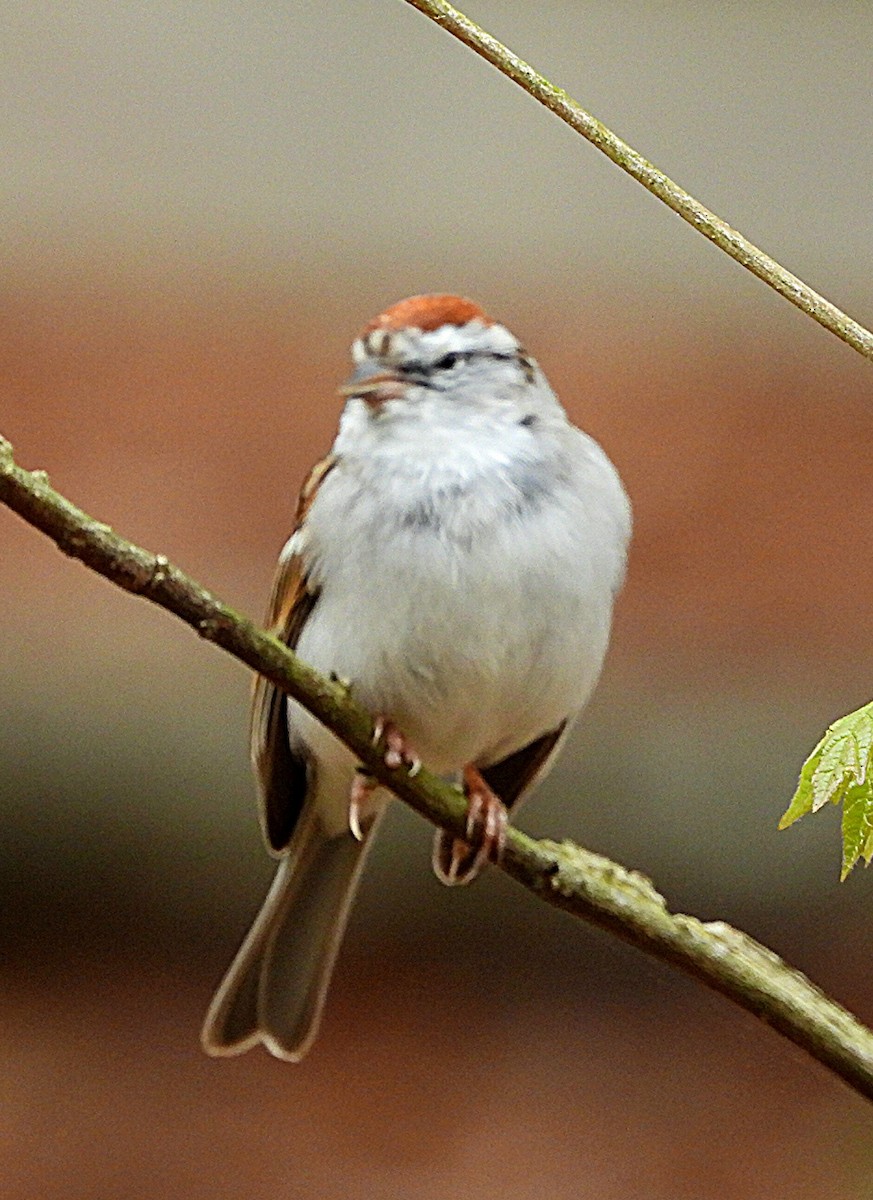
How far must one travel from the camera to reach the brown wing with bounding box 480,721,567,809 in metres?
0.85

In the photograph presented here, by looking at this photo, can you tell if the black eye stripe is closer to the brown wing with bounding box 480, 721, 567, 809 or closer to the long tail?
the brown wing with bounding box 480, 721, 567, 809

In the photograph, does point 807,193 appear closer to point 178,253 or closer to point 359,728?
point 178,253

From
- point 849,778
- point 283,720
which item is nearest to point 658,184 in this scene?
point 849,778

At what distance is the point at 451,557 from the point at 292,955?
1.01 feet

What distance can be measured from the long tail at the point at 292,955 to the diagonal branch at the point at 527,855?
334 millimetres

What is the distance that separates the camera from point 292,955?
912 mm

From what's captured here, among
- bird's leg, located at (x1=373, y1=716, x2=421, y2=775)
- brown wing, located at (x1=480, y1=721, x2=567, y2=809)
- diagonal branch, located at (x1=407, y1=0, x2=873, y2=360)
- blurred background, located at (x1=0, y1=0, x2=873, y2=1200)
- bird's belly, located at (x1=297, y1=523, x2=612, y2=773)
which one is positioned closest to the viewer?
diagonal branch, located at (x1=407, y1=0, x2=873, y2=360)

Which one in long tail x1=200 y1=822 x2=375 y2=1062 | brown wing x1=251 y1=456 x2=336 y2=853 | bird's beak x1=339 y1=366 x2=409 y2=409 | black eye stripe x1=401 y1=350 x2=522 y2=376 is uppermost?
black eye stripe x1=401 y1=350 x2=522 y2=376

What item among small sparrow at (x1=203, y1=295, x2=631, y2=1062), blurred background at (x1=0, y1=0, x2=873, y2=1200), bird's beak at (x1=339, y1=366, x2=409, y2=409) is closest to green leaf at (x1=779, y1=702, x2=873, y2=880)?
small sparrow at (x1=203, y1=295, x2=631, y2=1062)

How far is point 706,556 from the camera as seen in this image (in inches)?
47.2

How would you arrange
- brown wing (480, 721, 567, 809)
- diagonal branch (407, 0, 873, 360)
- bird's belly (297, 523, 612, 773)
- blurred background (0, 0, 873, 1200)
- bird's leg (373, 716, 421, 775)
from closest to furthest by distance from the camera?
diagonal branch (407, 0, 873, 360)
bird's leg (373, 716, 421, 775)
bird's belly (297, 523, 612, 773)
brown wing (480, 721, 567, 809)
blurred background (0, 0, 873, 1200)

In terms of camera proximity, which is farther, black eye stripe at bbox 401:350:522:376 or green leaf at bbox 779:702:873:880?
black eye stripe at bbox 401:350:522:376

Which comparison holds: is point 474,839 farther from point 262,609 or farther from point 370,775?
point 262,609

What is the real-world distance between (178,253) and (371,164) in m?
0.17
